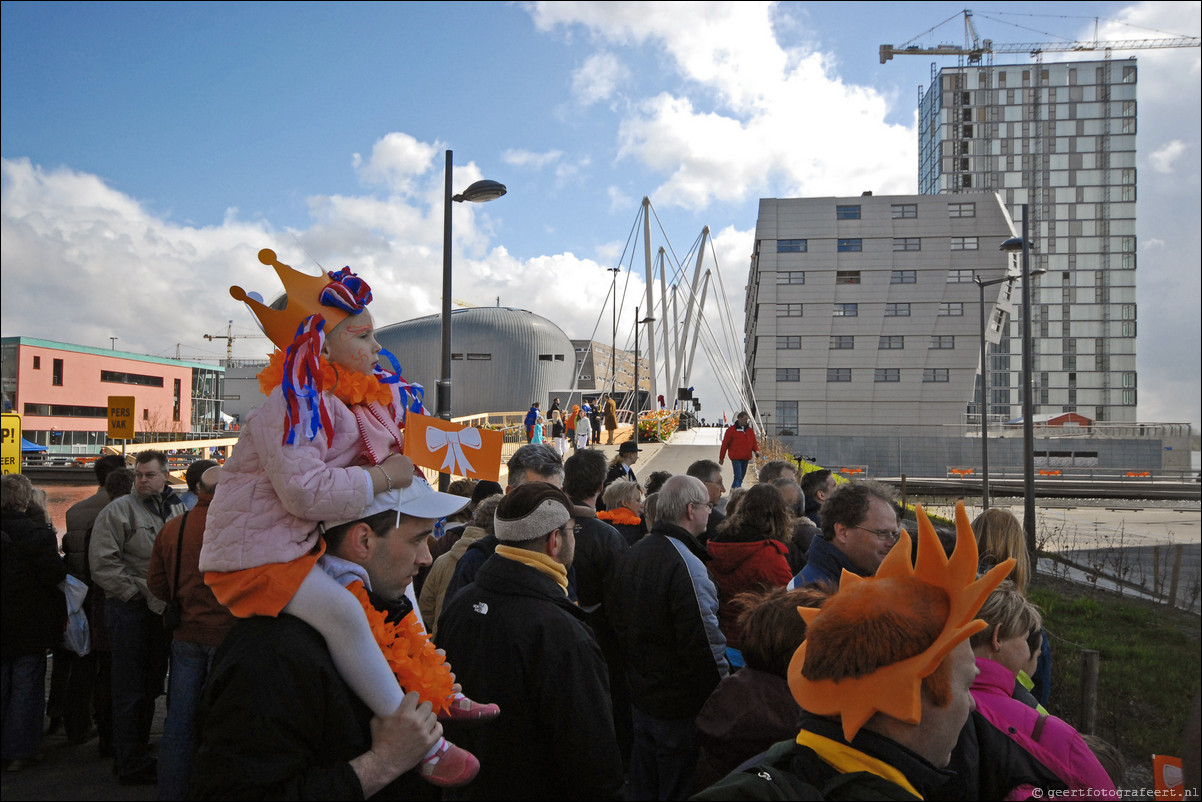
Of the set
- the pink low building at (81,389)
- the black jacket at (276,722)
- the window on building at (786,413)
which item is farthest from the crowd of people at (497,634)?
the window on building at (786,413)

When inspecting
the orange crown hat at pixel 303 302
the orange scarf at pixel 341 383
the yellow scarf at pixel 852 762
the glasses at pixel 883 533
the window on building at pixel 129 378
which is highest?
the window on building at pixel 129 378

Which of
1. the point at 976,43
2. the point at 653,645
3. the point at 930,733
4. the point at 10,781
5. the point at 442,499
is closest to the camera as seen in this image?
the point at 930,733

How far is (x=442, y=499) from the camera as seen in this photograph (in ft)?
7.36

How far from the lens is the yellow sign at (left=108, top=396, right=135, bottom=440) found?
1148 cm

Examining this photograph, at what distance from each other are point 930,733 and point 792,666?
33 centimetres

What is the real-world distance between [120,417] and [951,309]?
6495cm

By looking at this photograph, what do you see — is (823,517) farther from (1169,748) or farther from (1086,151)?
(1086,151)

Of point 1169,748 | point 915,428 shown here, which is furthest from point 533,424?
point 915,428

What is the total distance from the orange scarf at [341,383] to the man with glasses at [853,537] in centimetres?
263

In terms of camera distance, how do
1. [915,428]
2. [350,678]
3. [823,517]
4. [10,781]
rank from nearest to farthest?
[350,678] → [823,517] → [10,781] → [915,428]

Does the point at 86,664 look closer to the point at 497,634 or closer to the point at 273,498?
the point at 497,634

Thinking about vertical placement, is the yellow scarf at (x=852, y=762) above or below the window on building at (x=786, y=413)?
below

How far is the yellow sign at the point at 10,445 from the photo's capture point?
34.3ft

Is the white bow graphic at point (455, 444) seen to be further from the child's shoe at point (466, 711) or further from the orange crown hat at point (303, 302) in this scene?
the child's shoe at point (466, 711)
